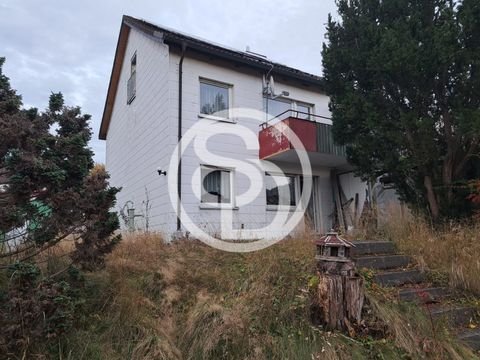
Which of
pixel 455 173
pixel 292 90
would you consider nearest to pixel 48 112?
pixel 455 173

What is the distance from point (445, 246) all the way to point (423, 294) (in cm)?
184

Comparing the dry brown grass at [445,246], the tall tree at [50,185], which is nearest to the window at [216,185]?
the dry brown grass at [445,246]

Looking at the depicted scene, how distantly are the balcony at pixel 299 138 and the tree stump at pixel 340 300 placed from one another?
21.3ft

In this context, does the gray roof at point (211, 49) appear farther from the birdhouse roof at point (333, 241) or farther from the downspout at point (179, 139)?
the birdhouse roof at point (333, 241)

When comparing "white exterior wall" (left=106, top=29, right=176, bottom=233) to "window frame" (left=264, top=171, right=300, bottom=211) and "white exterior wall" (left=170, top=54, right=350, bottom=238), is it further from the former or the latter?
"window frame" (left=264, top=171, right=300, bottom=211)

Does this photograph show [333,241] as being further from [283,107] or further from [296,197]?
[283,107]

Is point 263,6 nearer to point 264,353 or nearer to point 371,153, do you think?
point 371,153

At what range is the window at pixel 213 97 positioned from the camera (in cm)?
1123

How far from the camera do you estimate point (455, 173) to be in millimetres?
7262

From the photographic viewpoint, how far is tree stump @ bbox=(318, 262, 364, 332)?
410 centimetres

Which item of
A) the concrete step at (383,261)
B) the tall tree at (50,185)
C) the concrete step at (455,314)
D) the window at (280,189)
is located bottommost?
the concrete step at (455,314)

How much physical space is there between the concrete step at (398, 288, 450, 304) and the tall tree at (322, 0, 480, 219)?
2.33 m

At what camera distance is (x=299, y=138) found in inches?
419

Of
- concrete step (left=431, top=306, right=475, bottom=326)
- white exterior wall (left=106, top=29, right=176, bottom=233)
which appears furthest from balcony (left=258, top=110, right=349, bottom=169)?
concrete step (left=431, top=306, right=475, bottom=326)
